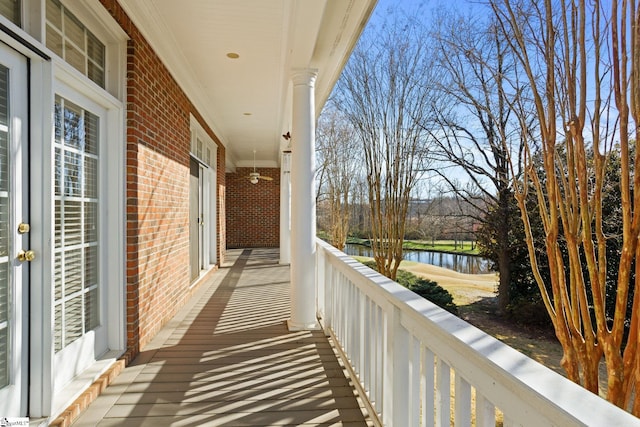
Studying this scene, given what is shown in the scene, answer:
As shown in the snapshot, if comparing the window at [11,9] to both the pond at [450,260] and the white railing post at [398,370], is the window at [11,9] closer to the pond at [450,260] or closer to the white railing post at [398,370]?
the white railing post at [398,370]

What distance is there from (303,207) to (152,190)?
4.27 ft

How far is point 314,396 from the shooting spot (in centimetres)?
225

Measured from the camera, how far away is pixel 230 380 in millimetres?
2443

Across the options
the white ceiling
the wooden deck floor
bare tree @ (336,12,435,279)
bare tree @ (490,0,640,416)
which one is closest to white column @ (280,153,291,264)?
bare tree @ (336,12,435,279)

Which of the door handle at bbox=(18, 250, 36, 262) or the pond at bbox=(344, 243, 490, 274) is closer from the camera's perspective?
the door handle at bbox=(18, 250, 36, 262)

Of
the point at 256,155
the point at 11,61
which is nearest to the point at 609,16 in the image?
the point at 11,61

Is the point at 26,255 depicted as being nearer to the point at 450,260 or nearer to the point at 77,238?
the point at 77,238

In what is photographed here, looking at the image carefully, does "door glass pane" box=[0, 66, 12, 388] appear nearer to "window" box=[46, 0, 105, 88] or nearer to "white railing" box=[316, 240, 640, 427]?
"window" box=[46, 0, 105, 88]

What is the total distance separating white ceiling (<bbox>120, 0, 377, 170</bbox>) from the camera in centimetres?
270

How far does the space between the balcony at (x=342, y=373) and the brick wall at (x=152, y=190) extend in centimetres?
29

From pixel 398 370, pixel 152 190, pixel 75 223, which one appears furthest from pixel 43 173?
pixel 398 370

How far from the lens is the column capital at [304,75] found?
136 inches

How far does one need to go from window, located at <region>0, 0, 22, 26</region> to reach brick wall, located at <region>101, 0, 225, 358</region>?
683 mm

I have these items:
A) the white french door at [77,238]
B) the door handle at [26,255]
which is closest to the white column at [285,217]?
the white french door at [77,238]
